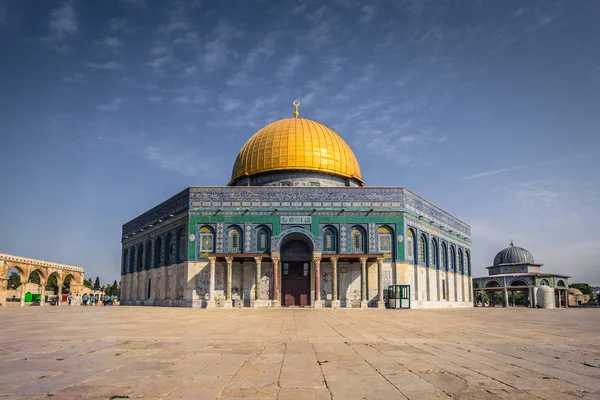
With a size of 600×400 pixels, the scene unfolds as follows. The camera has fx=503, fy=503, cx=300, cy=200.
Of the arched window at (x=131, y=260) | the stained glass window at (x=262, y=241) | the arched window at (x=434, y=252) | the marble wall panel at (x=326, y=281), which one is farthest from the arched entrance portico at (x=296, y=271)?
the arched window at (x=131, y=260)

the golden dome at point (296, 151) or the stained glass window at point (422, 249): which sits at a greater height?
the golden dome at point (296, 151)

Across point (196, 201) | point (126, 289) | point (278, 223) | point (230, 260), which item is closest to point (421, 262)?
point (278, 223)

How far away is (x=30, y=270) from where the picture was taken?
46656 millimetres

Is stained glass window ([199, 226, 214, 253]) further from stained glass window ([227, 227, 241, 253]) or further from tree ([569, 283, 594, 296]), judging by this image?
tree ([569, 283, 594, 296])

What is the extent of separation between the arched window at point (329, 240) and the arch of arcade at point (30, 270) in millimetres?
28194

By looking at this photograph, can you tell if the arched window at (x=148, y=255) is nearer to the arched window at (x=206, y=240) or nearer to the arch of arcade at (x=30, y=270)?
the arched window at (x=206, y=240)

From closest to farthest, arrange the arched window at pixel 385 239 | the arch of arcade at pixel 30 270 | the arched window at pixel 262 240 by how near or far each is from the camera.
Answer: the arched window at pixel 262 240 → the arched window at pixel 385 239 → the arch of arcade at pixel 30 270

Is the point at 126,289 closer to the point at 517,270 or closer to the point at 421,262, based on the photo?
the point at 421,262

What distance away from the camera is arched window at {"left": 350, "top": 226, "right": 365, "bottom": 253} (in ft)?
105

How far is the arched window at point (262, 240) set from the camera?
104ft

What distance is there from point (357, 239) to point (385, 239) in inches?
70.8

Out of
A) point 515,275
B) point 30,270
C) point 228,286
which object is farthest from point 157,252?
point 515,275

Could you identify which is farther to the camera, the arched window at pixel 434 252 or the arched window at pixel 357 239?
the arched window at pixel 434 252

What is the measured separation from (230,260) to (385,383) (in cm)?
2585
